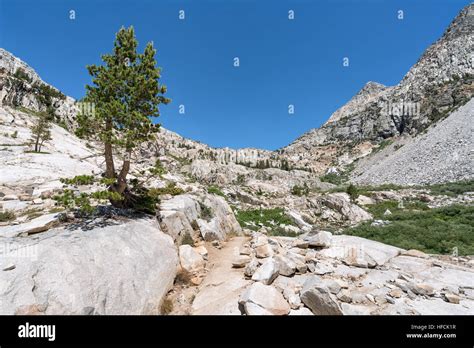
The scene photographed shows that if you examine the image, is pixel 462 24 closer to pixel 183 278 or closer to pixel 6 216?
pixel 183 278

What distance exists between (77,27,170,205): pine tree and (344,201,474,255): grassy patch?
→ 15536 mm

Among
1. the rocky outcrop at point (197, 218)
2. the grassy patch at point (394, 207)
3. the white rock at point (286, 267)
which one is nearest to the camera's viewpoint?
the white rock at point (286, 267)

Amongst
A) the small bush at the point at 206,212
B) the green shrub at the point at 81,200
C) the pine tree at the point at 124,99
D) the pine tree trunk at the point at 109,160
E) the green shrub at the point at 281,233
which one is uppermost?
the pine tree at the point at 124,99

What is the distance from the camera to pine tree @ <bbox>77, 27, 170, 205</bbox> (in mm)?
9812

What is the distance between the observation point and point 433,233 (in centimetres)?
1509

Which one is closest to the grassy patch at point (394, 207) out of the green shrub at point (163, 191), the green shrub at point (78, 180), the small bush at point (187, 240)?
the green shrub at point (163, 191)

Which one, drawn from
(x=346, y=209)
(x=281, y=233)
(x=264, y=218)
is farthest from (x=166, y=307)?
(x=346, y=209)

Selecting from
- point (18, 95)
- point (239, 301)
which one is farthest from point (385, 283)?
point (18, 95)

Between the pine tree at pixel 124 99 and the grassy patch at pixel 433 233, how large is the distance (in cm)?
1554

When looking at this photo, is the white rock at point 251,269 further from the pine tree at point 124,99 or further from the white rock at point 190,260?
the pine tree at point 124,99

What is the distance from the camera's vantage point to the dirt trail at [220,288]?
6.94 metres

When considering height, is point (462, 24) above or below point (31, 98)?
above

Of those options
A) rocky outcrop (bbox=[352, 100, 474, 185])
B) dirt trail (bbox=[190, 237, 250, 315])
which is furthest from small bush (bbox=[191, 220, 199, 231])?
rocky outcrop (bbox=[352, 100, 474, 185])

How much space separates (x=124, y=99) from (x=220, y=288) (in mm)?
8982
